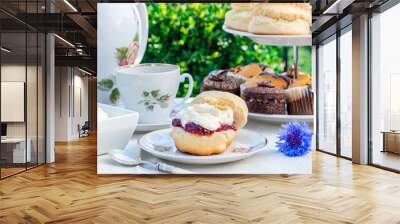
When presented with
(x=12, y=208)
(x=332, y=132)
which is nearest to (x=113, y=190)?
(x=12, y=208)

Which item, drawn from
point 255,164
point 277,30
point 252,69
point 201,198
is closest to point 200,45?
point 252,69

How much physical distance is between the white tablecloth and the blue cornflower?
0.07 metres

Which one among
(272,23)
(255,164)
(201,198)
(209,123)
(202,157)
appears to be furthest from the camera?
(272,23)

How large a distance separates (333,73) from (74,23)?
15.9ft

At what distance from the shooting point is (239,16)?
5.16 metres

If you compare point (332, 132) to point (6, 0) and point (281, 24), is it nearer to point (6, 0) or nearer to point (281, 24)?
point (281, 24)

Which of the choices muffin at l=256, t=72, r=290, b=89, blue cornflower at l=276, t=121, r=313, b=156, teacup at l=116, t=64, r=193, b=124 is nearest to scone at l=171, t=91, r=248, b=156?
teacup at l=116, t=64, r=193, b=124

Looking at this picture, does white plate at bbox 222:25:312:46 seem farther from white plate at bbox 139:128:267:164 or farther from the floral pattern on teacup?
the floral pattern on teacup

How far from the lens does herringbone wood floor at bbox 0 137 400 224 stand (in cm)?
330

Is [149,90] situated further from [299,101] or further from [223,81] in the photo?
[299,101]

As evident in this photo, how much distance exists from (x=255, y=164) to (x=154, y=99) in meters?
1.47

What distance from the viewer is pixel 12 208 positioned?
11.9 feet

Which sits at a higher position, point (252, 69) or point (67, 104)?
point (252, 69)

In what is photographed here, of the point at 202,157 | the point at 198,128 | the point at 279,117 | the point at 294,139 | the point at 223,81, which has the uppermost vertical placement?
the point at 223,81
